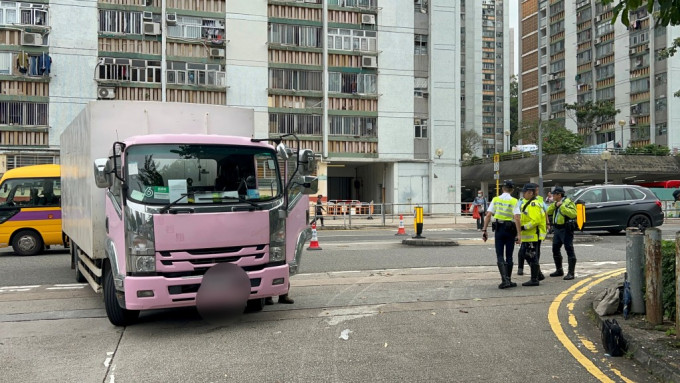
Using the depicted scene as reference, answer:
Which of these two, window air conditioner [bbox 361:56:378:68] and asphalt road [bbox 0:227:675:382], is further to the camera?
window air conditioner [bbox 361:56:378:68]

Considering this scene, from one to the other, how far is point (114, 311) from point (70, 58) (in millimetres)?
30353

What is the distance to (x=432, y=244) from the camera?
1677 centimetres

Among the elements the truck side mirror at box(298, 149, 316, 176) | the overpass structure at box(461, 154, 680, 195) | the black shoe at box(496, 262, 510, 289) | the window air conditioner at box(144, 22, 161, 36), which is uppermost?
the window air conditioner at box(144, 22, 161, 36)

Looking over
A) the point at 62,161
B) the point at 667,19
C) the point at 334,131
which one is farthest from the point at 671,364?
the point at 334,131

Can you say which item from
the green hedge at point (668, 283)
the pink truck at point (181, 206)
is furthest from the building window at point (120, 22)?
the green hedge at point (668, 283)

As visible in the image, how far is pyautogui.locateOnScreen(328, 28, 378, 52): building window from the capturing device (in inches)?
1468

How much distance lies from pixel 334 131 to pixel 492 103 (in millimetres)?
93586

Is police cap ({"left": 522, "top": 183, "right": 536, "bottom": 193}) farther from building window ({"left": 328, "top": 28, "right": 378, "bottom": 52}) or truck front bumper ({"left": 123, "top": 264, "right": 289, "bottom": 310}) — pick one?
building window ({"left": 328, "top": 28, "right": 378, "bottom": 52})

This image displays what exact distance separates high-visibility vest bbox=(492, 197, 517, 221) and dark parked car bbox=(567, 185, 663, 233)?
34.7 ft

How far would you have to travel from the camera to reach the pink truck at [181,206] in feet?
20.5

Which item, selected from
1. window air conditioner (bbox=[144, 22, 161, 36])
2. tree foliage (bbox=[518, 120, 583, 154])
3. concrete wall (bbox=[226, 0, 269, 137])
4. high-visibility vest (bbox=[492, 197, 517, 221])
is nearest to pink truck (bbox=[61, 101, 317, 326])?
high-visibility vest (bbox=[492, 197, 517, 221])

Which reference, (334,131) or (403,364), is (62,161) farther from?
(334,131)

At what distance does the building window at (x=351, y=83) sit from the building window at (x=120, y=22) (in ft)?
38.9

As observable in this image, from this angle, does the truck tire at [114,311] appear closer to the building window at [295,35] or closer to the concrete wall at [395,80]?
the building window at [295,35]
